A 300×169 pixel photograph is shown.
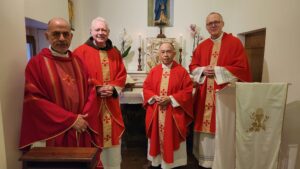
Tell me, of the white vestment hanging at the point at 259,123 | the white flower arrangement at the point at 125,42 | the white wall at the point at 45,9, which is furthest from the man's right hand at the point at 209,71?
the white wall at the point at 45,9

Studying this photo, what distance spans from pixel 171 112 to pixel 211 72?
643 mm

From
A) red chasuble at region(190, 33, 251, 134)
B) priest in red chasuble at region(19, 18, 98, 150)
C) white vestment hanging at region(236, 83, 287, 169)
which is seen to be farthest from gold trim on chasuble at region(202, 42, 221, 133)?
priest in red chasuble at region(19, 18, 98, 150)

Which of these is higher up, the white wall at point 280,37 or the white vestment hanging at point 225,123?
the white wall at point 280,37

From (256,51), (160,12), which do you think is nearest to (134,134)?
(160,12)

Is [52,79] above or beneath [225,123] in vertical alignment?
above

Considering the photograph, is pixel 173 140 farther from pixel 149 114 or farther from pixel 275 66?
pixel 275 66

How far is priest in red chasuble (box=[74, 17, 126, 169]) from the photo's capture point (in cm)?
208

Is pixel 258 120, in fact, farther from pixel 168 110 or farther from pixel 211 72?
pixel 168 110

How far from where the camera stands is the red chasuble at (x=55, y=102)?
149 cm

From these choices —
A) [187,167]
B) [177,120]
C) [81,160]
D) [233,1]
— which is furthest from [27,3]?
[233,1]

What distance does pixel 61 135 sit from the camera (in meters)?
1.61

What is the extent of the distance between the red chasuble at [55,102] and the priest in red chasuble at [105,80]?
12.7 inches

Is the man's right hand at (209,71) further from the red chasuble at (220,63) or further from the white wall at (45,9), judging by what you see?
the white wall at (45,9)

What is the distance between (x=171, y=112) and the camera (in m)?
2.45
